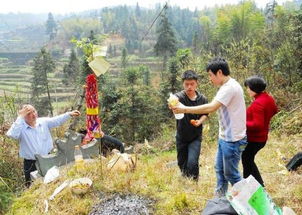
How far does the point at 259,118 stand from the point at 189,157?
85cm

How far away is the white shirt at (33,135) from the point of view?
3967 millimetres

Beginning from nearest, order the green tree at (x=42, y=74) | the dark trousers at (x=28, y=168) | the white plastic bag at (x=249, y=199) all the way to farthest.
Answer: the white plastic bag at (x=249, y=199) → the dark trousers at (x=28, y=168) → the green tree at (x=42, y=74)

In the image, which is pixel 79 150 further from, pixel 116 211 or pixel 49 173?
pixel 116 211

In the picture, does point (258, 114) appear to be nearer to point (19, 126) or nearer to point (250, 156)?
point (250, 156)

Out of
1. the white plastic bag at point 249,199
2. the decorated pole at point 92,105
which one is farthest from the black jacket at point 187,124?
the white plastic bag at point 249,199

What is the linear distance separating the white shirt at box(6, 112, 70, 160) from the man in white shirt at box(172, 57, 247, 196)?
1.90 m

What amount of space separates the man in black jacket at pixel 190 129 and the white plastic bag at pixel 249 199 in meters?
1.06

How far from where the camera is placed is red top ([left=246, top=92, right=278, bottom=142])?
10.2ft

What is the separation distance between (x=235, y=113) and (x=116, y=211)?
49.2 inches

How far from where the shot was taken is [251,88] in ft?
10.4

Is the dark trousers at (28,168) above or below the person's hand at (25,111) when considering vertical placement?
below

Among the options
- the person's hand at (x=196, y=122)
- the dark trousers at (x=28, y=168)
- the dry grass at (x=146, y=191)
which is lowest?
the dark trousers at (x=28, y=168)

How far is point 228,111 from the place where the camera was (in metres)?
2.87

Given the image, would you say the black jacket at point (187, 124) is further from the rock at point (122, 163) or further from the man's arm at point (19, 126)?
the man's arm at point (19, 126)
